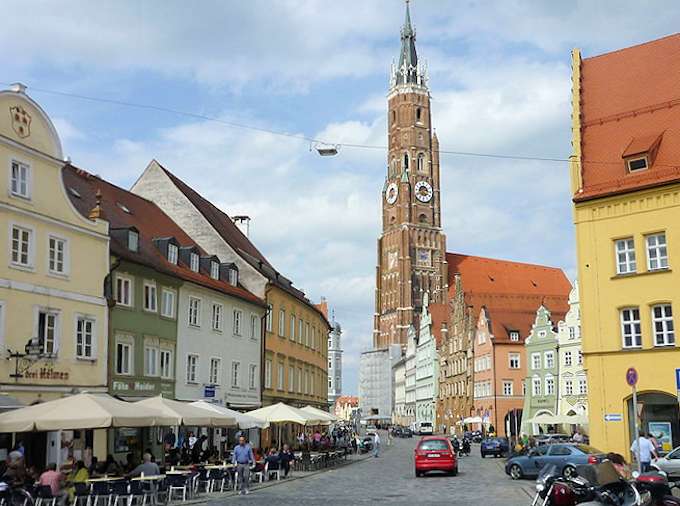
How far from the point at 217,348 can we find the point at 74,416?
20063 millimetres

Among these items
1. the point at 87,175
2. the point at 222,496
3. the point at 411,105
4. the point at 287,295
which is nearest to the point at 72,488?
the point at 222,496

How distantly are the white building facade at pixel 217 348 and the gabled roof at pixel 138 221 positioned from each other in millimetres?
695

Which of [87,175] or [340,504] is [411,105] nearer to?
[87,175]

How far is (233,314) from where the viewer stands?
42.6 metres

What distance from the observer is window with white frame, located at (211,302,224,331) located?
40125mm

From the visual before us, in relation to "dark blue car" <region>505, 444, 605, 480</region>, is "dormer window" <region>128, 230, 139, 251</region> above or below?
above

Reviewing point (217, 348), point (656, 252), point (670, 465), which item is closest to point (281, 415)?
point (217, 348)

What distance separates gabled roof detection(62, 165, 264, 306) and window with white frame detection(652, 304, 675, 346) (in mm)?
18683

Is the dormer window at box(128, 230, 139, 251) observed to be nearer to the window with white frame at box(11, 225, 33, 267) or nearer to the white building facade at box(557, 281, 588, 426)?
the window with white frame at box(11, 225, 33, 267)

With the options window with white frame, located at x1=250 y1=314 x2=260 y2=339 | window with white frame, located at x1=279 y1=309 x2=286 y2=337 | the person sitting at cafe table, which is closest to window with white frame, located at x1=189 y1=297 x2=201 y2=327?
window with white frame, located at x1=250 y1=314 x2=260 y2=339

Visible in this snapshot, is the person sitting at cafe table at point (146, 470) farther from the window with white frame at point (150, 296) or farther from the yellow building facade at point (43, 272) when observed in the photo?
the window with white frame at point (150, 296)

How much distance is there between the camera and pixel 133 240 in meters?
33.7

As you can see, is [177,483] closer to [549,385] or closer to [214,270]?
[214,270]

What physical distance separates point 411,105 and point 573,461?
136396 millimetres
